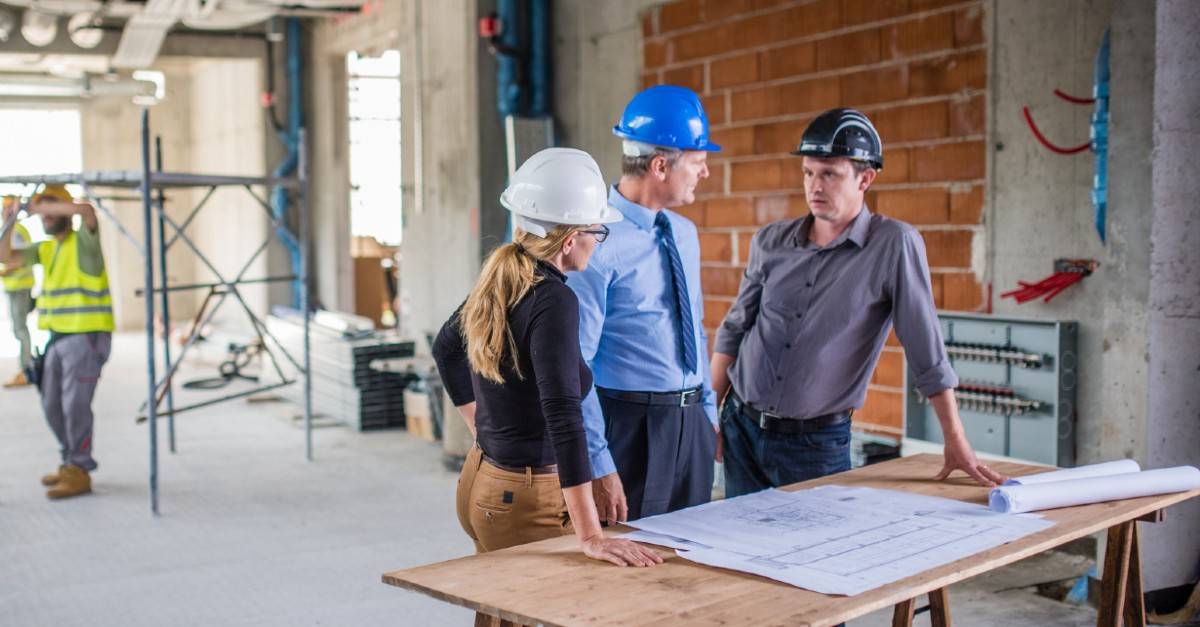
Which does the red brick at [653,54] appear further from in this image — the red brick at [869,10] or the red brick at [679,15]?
the red brick at [869,10]

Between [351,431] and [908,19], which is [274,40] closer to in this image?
[351,431]

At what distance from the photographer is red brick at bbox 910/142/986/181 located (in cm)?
502

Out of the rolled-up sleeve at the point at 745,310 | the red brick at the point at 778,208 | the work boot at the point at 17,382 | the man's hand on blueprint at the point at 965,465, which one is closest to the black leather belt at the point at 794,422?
the rolled-up sleeve at the point at 745,310

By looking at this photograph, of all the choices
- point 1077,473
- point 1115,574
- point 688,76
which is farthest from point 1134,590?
point 688,76

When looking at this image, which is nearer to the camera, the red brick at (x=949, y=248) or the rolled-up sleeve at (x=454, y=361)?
the rolled-up sleeve at (x=454, y=361)

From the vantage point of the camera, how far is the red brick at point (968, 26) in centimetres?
496

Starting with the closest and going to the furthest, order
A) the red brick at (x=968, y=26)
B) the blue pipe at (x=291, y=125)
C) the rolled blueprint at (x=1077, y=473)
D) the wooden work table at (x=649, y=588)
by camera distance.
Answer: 1. the wooden work table at (x=649, y=588)
2. the rolled blueprint at (x=1077, y=473)
3. the red brick at (x=968, y=26)
4. the blue pipe at (x=291, y=125)

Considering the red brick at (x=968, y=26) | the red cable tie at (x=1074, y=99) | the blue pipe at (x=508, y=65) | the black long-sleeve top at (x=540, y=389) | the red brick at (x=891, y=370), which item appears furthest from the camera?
the blue pipe at (x=508, y=65)

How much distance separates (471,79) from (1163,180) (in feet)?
15.2

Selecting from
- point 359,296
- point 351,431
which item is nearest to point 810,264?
point 351,431

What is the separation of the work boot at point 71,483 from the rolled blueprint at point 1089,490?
564 centimetres

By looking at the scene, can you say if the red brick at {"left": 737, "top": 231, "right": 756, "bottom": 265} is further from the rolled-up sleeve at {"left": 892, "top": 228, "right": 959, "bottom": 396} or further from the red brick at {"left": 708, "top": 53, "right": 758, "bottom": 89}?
the rolled-up sleeve at {"left": 892, "top": 228, "right": 959, "bottom": 396}

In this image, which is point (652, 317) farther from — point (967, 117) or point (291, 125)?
point (291, 125)

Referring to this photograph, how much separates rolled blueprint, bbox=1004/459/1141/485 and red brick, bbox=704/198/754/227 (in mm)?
3524
